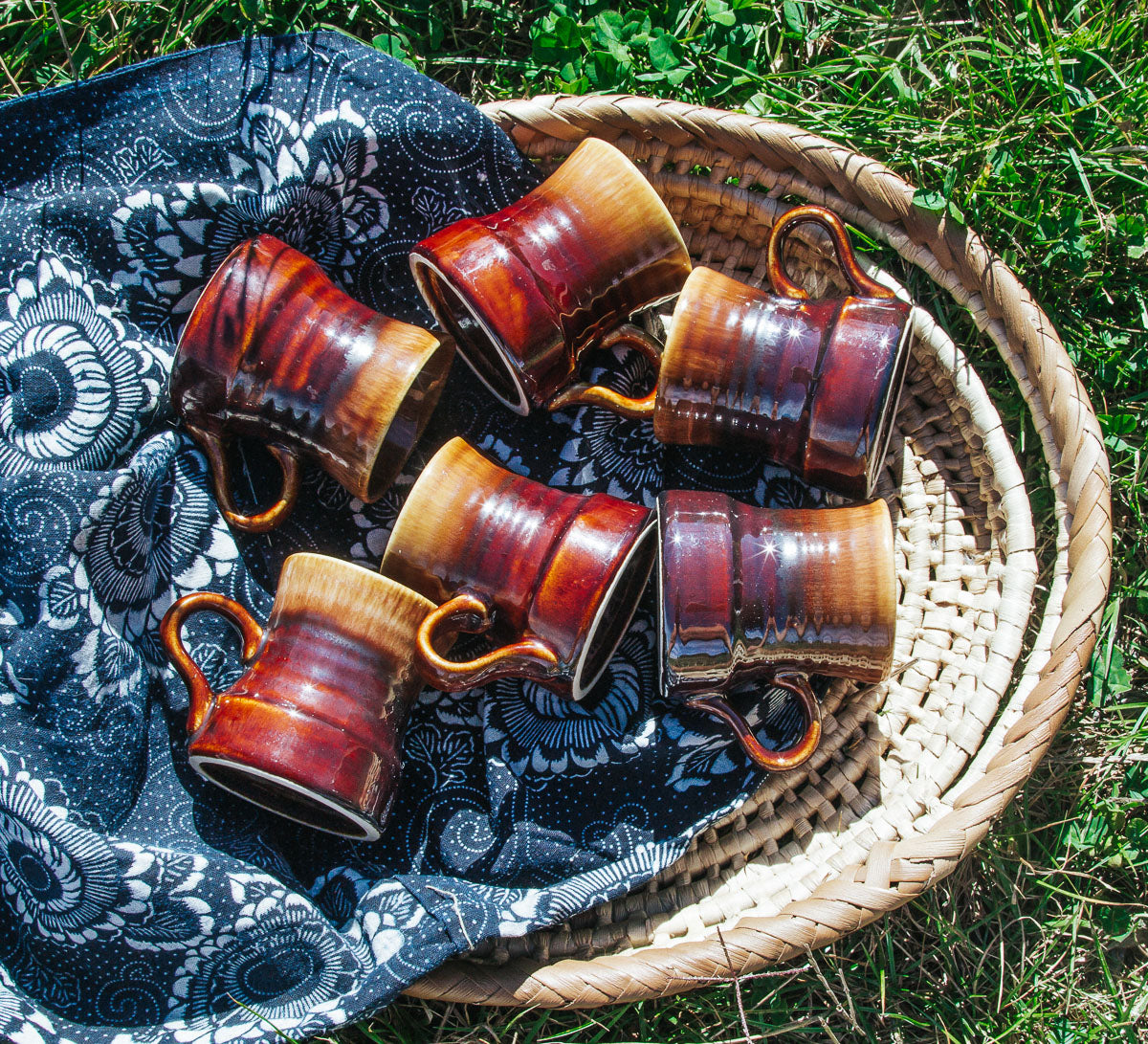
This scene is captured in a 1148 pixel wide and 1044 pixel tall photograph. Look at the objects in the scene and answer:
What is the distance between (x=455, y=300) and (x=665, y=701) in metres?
0.66

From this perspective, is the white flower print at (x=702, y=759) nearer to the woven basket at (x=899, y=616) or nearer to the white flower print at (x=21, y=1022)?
the woven basket at (x=899, y=616)

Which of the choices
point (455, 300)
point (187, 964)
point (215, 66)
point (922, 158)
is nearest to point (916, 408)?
point (922, 158)

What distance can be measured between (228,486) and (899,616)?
40.0 inches

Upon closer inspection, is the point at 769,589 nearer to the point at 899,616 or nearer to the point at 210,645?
the point at 899,616

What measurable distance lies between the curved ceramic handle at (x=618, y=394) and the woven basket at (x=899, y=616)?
300 mm

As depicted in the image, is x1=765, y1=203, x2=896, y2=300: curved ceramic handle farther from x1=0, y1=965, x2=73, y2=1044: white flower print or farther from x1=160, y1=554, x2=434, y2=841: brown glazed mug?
x1=0, y1=965, x2=73, y2=1044: white flower print

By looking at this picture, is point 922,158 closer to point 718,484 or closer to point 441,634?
point 718,484

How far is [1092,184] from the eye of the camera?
1826 mm

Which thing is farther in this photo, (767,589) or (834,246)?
(834,246)

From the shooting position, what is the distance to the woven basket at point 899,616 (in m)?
1.45

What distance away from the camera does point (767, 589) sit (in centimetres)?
137

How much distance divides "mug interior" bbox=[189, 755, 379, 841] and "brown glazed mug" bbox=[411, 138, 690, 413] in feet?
2.07

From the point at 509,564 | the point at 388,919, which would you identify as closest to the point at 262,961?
the point at 388,919

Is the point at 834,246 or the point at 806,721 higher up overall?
the point at 834,246
